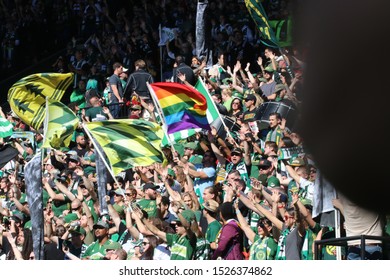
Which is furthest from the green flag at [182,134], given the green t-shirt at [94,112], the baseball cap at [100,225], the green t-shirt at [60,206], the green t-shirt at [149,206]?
the green t-shirt at [94,112]

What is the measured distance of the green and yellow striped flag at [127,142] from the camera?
37.0 feet

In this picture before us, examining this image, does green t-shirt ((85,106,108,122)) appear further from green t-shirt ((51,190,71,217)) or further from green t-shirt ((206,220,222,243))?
green t-shirt ((206,220,222,243))

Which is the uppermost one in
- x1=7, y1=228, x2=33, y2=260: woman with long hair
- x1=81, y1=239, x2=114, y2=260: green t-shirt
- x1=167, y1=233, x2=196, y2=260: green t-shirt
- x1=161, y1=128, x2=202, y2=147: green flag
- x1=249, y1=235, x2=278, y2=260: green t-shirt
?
x1=161, y1=128, x2=202, y2=147: green flag

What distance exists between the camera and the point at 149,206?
10719mm

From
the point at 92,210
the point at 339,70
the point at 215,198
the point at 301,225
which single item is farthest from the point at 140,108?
the point at 339,70

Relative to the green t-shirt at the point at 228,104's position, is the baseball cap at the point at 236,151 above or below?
below

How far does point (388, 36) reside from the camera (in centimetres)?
58

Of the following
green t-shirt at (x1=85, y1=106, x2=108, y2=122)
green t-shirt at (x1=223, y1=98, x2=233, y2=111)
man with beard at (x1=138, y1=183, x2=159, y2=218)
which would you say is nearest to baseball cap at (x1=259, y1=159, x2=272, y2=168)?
man with beard at (x1=138, y1=183, x2=159, y2=218)

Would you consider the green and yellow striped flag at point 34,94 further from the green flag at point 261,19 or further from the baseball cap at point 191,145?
the green flag at point 261,19

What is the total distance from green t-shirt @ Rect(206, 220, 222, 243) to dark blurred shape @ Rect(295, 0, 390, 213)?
8604 mm

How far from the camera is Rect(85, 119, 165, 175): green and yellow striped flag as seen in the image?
11281mm

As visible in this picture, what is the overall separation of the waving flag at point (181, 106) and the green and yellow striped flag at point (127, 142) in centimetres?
86

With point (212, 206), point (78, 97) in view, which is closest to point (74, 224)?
point (212, 206)

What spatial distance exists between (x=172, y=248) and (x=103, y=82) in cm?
993
